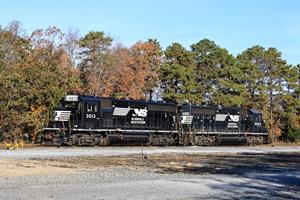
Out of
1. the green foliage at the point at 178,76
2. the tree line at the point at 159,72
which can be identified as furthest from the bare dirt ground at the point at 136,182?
the green foliage at the point at 178,76

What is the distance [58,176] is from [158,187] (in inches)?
150

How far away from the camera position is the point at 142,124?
37.9 metres

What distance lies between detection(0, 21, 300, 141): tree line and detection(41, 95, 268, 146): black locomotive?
24.1 feet

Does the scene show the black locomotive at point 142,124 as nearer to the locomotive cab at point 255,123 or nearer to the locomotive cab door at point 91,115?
the locomotive cab door at point 91,115

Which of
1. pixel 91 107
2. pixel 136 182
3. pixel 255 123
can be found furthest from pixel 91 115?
pixel 136 182

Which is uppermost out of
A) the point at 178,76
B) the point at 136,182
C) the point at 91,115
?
the point at 178,76

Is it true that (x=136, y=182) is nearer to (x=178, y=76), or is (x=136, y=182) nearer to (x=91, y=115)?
(x=91, y=115)

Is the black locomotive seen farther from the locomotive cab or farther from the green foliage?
the green foliage

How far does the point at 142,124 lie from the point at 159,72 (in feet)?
83.3

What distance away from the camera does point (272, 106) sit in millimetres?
69438

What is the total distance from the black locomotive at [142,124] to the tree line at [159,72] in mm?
7359

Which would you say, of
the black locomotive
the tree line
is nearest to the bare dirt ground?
the black locomotive

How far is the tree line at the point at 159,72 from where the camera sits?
44.2 metres

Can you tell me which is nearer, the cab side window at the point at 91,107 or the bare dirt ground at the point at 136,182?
the bare dirt ground at the point at 136,182
